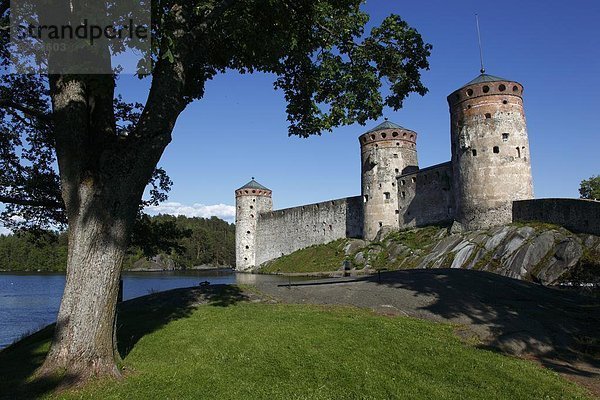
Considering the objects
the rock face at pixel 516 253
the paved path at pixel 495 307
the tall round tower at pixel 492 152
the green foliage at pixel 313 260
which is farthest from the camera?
the green foliage at pixel 313 260

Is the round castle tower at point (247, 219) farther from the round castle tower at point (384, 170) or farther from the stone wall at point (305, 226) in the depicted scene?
the round castle tower at point (384, 170)

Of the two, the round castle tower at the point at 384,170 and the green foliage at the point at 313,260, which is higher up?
the round castle tower at the point at 384,170

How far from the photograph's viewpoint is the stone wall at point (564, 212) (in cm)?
2441

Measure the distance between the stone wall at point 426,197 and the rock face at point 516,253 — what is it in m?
3.64

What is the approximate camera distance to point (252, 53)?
10.8 m

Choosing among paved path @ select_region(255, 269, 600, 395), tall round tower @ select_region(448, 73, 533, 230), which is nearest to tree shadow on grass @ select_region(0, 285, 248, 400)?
paved path @ select_region(255, 269, 600, 395)

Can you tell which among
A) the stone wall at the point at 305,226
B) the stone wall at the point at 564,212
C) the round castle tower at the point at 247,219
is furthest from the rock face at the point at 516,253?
the round castle tower at the point at 247,219

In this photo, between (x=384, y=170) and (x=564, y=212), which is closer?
(x=564, y=212)

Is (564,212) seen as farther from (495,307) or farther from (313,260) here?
(313,260)

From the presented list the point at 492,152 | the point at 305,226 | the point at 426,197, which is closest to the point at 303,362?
the point at 492,152

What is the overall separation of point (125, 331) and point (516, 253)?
22941 mm

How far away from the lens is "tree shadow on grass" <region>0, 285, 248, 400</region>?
6582 millimetres

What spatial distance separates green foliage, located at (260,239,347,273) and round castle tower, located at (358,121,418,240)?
4.39 meters

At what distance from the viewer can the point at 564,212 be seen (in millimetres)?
26578
